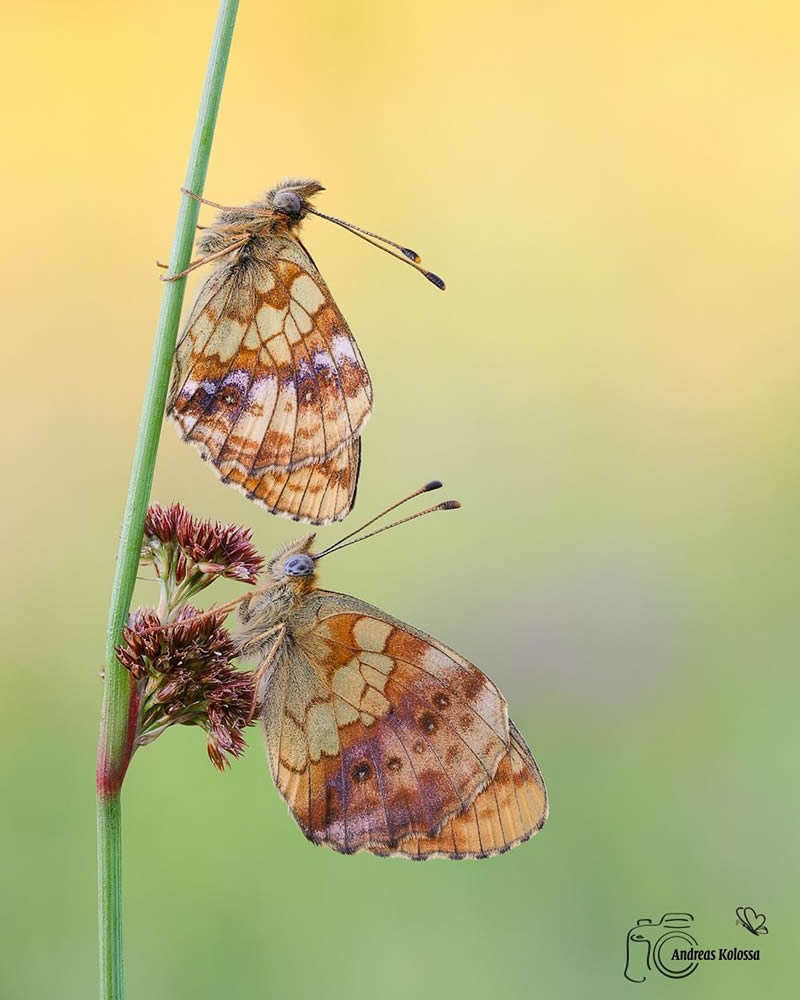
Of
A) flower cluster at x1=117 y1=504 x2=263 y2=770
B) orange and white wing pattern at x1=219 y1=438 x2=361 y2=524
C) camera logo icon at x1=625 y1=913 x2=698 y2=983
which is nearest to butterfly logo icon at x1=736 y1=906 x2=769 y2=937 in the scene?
camera logo icon at x1=625 y1=913 x2=698 y2=983

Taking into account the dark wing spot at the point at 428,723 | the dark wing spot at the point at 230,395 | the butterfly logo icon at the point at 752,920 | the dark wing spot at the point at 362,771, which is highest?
the dark wing spot at the point at 230,395

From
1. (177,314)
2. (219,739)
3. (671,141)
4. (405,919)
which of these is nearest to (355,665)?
(219,739)

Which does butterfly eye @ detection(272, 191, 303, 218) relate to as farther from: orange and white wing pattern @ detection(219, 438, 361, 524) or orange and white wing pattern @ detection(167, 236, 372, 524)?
orange and white wing pattern @ detection(219, 438, 361, 524)

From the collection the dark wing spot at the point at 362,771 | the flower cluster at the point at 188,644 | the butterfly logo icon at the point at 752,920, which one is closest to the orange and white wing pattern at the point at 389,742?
the dark wing spot at the point at 362,771

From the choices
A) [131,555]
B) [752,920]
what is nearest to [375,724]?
[131,555]

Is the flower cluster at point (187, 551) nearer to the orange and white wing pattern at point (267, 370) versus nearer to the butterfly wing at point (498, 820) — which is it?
the orange and white wing pattern at point (267, 370)

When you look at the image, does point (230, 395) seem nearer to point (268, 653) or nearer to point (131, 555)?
point (268, 653)
